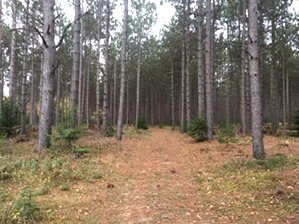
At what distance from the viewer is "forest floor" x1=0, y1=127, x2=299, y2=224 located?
3.84 m

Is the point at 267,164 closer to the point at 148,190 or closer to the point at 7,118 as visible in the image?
the point at 148,190

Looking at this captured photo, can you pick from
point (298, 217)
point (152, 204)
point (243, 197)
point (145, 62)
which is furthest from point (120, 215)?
point (145, 62)

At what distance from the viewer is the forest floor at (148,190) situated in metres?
3.84

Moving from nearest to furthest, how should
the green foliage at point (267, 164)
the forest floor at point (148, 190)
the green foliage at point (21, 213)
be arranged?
the green foliage at point (21, 213)
the forest floor at point (148, 190)
the green foliage at point (267, 164)

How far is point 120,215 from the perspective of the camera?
4.00 meters

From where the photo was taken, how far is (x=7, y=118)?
1249cm

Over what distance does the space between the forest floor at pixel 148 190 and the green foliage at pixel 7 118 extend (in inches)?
229

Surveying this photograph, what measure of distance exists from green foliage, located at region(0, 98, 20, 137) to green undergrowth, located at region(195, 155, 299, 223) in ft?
33.6

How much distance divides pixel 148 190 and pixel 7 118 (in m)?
10.2

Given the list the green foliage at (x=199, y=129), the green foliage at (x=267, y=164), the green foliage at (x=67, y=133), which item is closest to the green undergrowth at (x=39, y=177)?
the green foliage at (x=67, y=133)

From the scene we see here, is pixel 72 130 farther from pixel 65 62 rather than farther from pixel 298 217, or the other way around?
pixel 65 62

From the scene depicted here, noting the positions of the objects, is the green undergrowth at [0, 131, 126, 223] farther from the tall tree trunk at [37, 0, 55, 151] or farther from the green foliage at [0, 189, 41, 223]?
the tall tree trunk at [37, 0, 55, 151]

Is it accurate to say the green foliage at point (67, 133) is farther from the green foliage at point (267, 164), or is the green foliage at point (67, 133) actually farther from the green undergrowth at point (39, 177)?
the green foliage at point (267, 164)

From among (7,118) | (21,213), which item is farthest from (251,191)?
(7,118)
